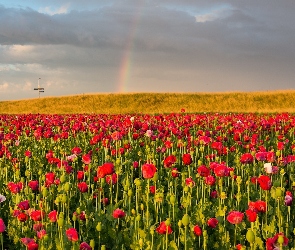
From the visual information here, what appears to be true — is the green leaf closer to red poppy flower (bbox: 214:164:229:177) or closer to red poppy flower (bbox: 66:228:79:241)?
red poppy flower (bbox: 66:228:79:241)

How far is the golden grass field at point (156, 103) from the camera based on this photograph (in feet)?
165

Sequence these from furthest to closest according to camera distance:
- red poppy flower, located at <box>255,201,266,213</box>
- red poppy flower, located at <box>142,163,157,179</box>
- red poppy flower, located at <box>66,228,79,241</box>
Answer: red poppy flower, located at <box>142,163,157,179</box> < red poppy flower, located at <box>255,201,266,213</box> < red poppy flower, located at <box>66,228,79,241</box>

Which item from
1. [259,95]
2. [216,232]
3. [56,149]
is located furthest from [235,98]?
[216,232]

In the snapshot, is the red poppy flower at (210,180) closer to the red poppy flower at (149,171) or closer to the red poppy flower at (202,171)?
the red poppy flower at (202,171)

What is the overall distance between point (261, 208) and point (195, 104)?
4864 cm

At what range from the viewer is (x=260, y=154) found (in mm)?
6352

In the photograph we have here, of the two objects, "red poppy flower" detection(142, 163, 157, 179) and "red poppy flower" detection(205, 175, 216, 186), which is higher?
"red poppy flower" detection(142, 163, 157, 179)

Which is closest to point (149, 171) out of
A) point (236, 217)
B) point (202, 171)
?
point (202, 171)

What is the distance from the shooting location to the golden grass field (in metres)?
50.4

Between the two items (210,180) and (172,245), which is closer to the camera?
(172,245)

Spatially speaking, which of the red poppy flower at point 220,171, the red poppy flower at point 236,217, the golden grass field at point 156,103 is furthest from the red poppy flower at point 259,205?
the golden grass field at point 156,103

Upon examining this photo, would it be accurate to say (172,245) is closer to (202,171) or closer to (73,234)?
(73,234)

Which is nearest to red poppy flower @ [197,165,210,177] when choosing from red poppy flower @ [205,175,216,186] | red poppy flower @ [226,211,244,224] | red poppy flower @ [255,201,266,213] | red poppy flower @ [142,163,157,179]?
red poppy flower @ [205,175,216,186]

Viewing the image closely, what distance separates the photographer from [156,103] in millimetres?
53500
